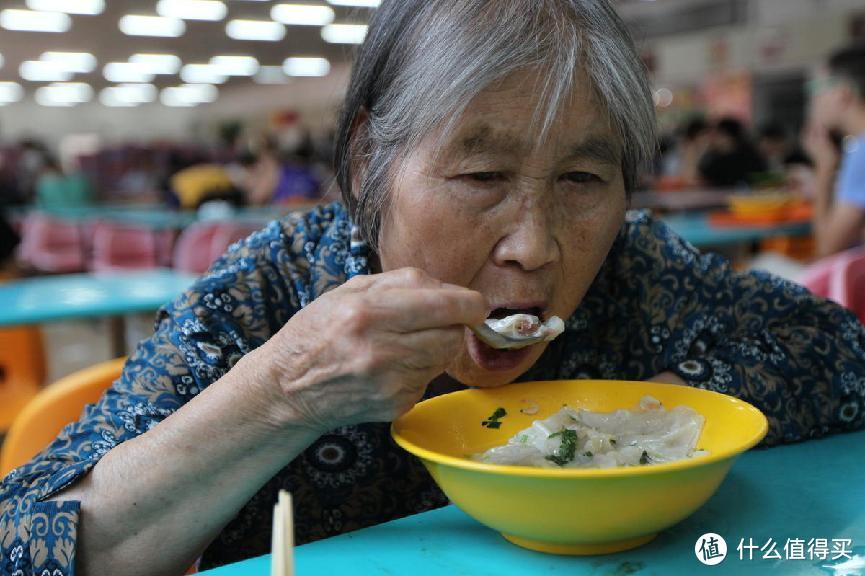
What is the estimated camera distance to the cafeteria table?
287 centimetres

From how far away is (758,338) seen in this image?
4.74 ft

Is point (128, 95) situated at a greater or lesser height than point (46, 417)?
lesser

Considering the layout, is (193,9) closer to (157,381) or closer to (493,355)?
(157,381)

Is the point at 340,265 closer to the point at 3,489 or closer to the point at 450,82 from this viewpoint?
the point at 450,82

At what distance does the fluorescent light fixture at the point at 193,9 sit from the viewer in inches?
475

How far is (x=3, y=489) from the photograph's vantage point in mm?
1027

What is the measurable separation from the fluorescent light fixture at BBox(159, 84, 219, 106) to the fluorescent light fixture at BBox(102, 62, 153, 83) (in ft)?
7.15

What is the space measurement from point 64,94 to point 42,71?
5772mm

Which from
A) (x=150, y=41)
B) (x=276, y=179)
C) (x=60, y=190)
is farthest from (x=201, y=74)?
(x=276, y=179)

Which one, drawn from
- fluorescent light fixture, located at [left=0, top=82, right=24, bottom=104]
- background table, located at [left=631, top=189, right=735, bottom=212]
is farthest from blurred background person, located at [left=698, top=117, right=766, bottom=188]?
fluorescent light fixture, located at [left=0, top=82, right=24, bottom=104]

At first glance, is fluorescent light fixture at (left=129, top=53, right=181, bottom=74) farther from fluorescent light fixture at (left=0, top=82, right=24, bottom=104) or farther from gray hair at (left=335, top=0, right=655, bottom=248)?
gray hair at (left=335, top=0, right=655, bottom=248)

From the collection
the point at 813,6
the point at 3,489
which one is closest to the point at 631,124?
the point at 3,489

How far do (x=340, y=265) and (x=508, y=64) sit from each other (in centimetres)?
46

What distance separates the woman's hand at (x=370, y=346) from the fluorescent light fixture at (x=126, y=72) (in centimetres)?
1949
